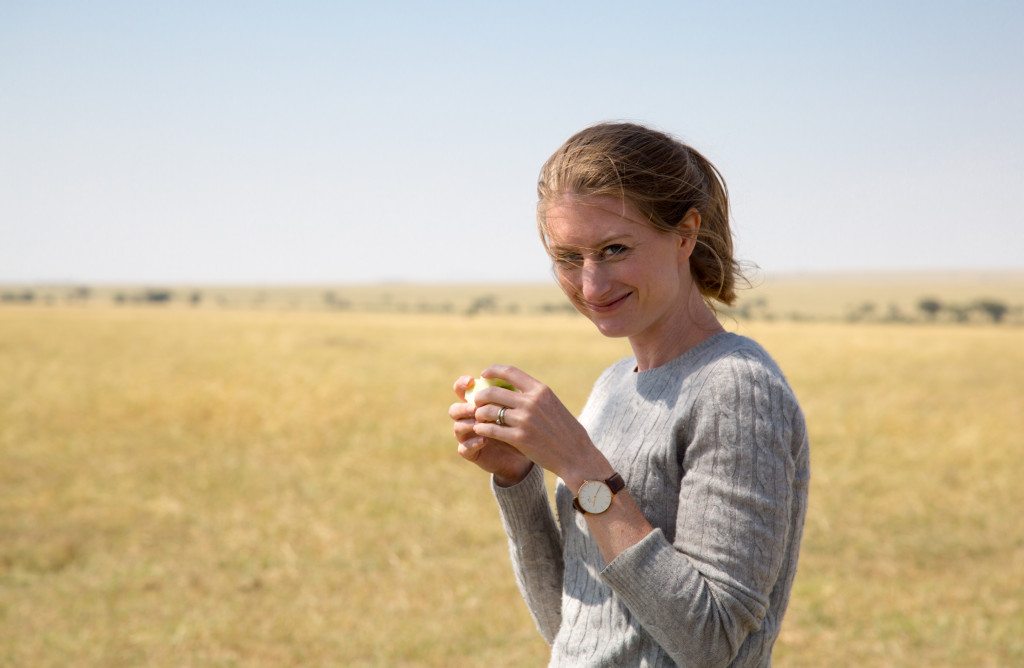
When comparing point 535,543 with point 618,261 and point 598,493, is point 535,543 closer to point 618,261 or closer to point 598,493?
point 598,493

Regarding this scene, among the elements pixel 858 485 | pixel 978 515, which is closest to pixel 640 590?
pixel 978 515

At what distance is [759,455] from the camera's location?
5.50ft

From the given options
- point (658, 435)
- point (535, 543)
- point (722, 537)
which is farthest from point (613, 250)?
point (535, 543)

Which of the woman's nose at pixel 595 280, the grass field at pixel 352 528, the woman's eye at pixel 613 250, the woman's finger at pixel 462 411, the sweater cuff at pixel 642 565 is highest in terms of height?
the woman's eye at pixel 613 250

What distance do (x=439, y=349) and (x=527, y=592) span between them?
3085 cm

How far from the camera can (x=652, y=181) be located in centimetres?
179

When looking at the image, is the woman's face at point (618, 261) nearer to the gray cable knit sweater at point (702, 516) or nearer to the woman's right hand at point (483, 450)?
the gray cable knit sweater at point (702, 516)

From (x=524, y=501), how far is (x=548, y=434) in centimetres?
53

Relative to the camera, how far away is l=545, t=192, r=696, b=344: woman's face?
1.80 meters

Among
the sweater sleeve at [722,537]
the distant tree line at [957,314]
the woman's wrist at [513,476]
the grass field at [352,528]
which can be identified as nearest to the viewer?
the sweater sleeve at [722,537]

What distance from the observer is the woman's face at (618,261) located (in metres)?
1.80

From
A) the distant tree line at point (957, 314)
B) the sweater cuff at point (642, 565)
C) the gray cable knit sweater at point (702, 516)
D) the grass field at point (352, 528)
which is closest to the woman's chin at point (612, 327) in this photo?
the gray cable knit sweater at point (702, 516)

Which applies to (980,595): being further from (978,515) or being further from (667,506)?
(667,506)

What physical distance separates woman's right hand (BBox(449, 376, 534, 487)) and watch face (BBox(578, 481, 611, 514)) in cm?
28
